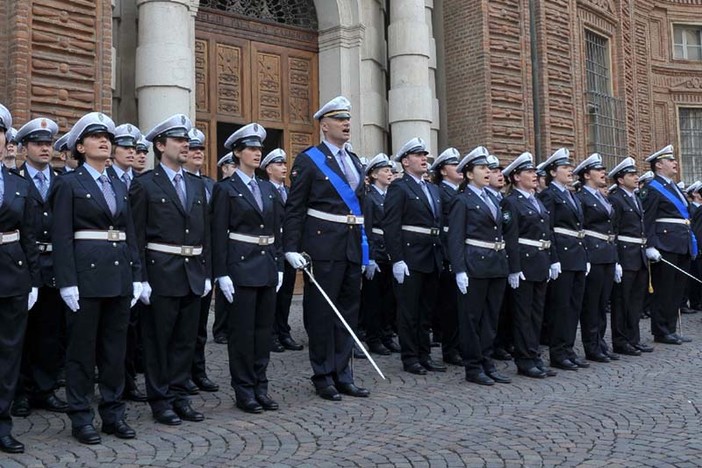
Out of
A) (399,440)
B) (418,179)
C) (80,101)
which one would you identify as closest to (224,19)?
(80,101)

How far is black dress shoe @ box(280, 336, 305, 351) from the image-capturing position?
819cm

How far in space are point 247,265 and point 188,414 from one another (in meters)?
1.07

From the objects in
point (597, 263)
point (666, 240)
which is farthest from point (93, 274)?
point (666, 240)

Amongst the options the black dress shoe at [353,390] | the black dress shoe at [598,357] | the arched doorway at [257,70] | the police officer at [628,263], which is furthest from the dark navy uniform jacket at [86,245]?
the arched doorway at [257,70]

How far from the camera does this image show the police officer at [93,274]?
4.56m

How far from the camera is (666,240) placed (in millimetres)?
8680

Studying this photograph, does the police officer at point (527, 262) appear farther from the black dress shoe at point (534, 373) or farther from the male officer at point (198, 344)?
the male officer at point (198, 344)

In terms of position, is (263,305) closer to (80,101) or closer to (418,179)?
(418,179)

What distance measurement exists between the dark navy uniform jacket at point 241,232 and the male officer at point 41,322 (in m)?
1.14

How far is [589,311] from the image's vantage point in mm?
7531

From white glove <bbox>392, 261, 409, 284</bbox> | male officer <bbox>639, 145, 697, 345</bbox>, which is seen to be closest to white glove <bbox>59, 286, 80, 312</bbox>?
white glove <bbox>392, 261, 409, 284</bbox>

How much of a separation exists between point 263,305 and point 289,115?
8.51 metres

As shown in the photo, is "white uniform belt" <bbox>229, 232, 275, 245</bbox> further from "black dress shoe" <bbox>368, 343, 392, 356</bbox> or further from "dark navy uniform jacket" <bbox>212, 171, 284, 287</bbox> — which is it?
"black dress shoe" <bbox>368, 343, 392, 356</bbox>

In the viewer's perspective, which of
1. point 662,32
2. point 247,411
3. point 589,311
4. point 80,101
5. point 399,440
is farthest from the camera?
point 662,32
